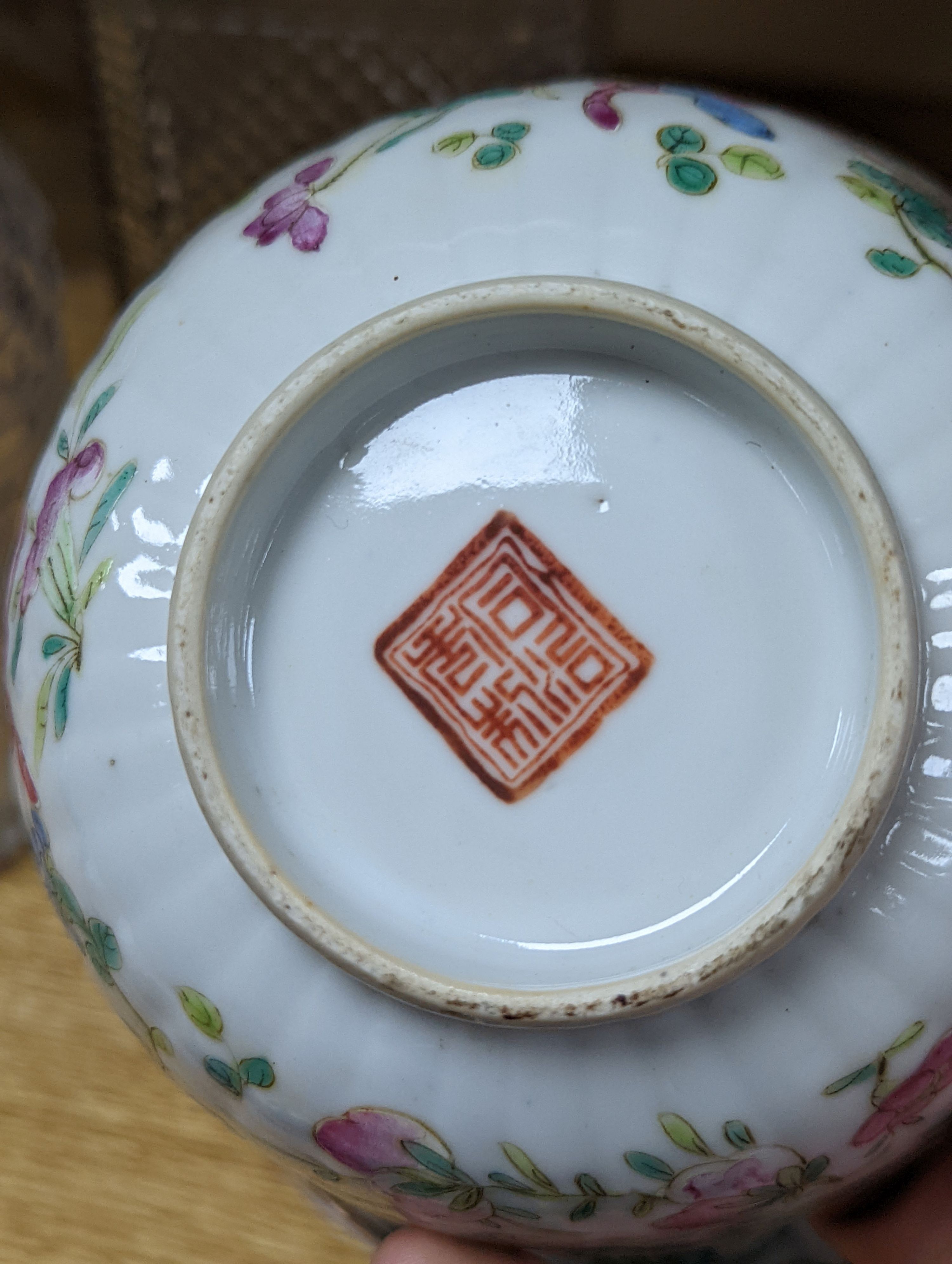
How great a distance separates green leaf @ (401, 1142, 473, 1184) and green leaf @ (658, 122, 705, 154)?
447 mm

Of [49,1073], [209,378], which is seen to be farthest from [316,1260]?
[209,378]

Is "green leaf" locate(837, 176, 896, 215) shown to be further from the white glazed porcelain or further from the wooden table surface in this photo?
the wooden table surface

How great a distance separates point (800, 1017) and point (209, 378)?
37 cm

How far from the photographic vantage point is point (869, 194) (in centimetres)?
52

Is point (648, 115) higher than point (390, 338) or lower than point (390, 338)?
higher

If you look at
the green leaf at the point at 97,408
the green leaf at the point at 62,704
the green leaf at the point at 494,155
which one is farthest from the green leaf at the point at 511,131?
the green leaf at the point at 62,704

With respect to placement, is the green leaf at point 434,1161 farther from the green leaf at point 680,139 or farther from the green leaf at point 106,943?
the green leaf at point 680,139

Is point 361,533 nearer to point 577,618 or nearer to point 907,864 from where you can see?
point 577,618

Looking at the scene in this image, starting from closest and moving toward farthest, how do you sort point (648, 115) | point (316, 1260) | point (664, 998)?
point (664, 998) → point (648, 115) → point (316, 1260)

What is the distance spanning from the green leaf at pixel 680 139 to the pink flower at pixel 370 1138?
1.43 feet

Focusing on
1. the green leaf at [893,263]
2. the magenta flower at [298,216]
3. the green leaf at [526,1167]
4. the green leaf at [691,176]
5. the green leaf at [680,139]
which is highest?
the green leaf at [893,263]

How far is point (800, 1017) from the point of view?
1.55ft

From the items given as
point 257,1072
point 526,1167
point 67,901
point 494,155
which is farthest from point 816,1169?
point 494,155

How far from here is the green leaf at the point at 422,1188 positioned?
0.51 m
